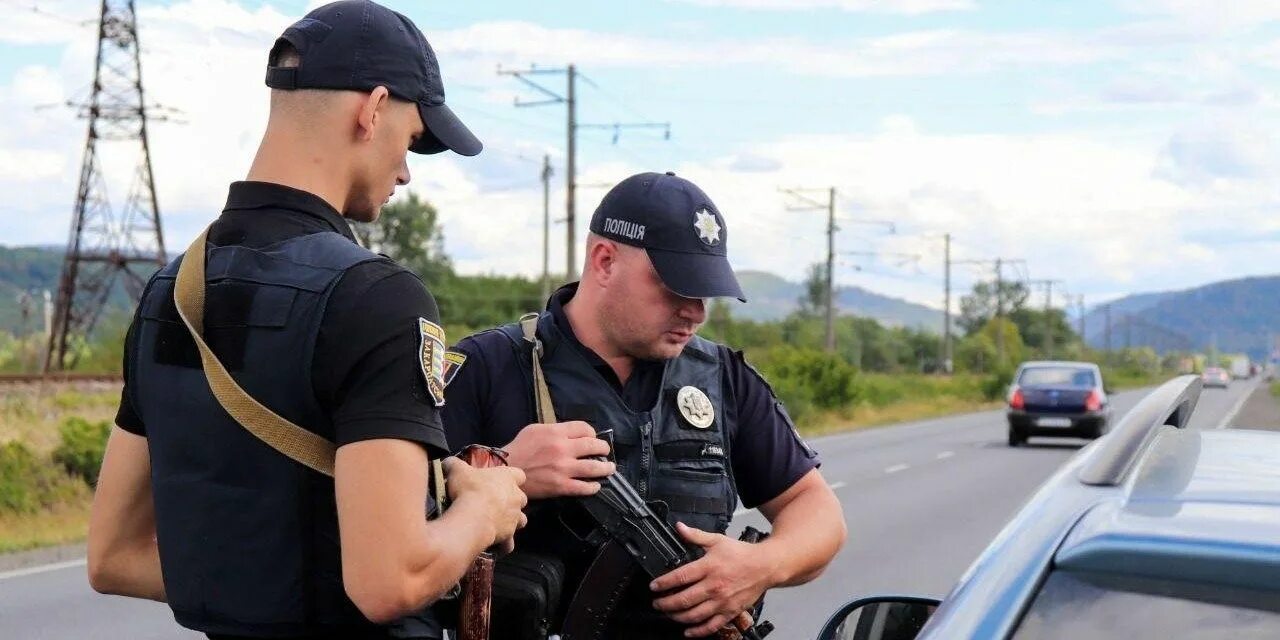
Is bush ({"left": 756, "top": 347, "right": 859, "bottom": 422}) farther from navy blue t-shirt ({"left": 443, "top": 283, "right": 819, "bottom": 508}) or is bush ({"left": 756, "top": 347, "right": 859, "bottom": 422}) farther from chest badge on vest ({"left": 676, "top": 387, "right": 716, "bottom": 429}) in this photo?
chest badge on vest ({"left": 676, "top": 387, "right": 716, "bottom": 429})

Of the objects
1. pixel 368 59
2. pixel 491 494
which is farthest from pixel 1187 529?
pixel 368 59

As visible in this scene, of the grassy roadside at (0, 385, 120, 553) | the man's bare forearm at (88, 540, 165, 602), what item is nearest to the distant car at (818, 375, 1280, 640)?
the man's bare forearm at (88, 540, 165, 602)

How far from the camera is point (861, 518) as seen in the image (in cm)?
1506

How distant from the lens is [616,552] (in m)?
3.08

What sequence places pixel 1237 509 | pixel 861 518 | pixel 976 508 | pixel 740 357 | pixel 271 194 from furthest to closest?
pixel 976 508 < pixel 861 518 < pixel 740 357 < pixel 271 194 < pixel 1237 509

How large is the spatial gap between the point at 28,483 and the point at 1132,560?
14.8 meters

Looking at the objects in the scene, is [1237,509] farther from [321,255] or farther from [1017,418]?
[1017,418]

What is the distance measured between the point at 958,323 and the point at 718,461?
171922 mm

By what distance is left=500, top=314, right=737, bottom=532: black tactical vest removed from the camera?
3.25 m

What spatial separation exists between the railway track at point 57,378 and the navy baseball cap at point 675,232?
117 feet

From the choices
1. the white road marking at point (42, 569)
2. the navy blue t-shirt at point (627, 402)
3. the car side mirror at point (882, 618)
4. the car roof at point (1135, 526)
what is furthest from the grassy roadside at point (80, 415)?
the car roof at point (1135, 526)

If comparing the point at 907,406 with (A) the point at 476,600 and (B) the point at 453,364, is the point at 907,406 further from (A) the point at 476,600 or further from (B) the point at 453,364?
(A) the point at 476,600

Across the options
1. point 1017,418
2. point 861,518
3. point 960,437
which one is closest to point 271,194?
point 861,518

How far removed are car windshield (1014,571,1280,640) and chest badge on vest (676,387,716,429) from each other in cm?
133
